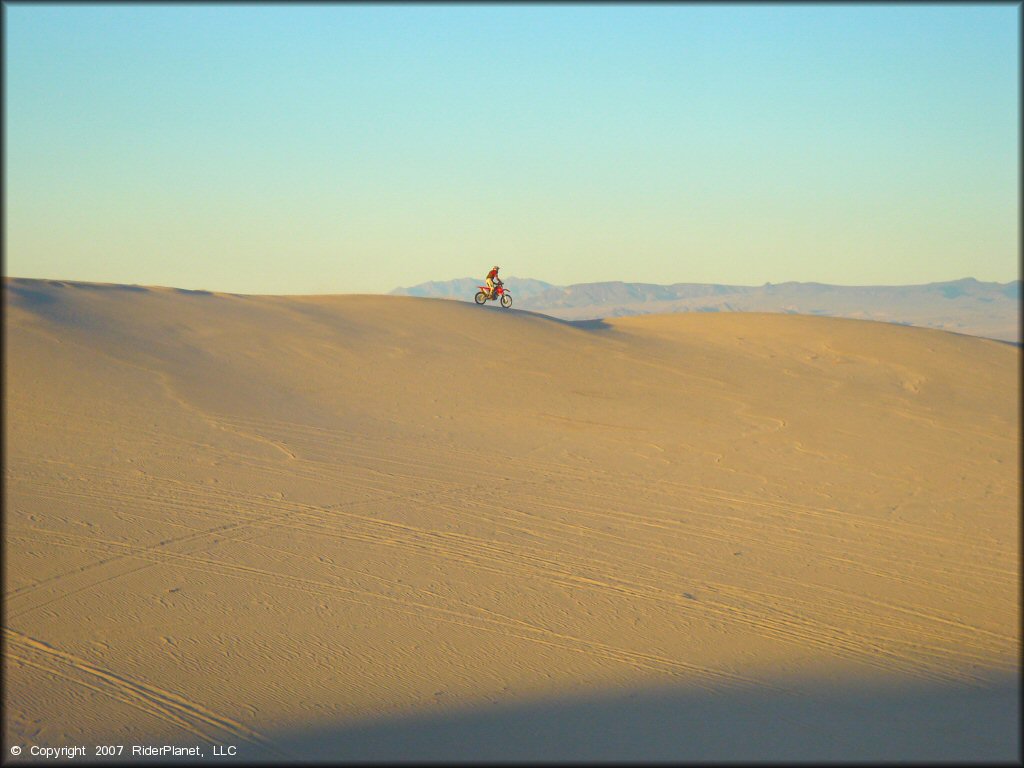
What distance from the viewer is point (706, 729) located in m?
4.99

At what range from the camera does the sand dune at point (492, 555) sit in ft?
17.2

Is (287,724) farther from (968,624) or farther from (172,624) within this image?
(968,624)

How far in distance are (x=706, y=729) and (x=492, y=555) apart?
3.51 m

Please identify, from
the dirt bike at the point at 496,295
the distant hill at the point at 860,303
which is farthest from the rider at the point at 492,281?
the distant hill at the point at 860,303

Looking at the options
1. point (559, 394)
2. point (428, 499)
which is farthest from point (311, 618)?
point (559, 394)

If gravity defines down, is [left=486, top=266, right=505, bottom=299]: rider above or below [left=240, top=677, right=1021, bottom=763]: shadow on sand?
above

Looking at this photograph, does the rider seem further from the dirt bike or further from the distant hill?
the distant hill

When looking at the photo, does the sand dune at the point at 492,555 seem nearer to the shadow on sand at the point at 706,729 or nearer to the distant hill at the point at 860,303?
the shadow on sand at the point at 706,729

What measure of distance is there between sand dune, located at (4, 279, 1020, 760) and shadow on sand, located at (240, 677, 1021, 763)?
0.03 m

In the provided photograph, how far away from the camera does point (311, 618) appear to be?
673cm

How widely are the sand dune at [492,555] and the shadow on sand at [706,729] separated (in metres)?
0.03

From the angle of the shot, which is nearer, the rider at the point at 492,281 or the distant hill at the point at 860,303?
the rider at the point at 492,281

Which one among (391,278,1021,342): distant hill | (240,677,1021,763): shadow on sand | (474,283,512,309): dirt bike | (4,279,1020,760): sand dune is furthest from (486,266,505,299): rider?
(391,278,1021,342): distant hill

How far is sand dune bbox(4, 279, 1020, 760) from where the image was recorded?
523 centimetres
